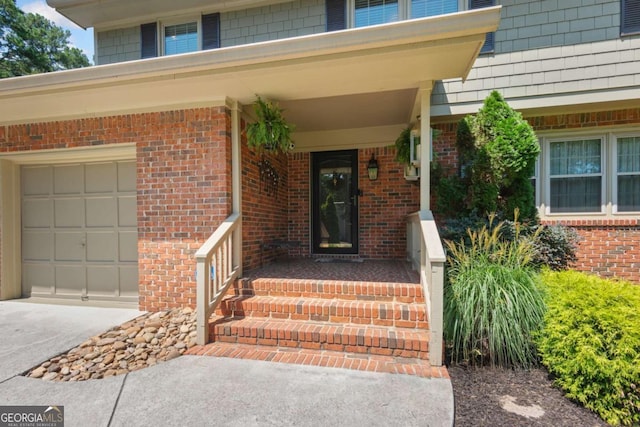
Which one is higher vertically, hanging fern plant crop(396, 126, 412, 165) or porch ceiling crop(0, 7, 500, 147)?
porch ceiling crop(0, 7, 500, 147)

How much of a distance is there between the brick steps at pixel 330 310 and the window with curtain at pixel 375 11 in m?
4.96

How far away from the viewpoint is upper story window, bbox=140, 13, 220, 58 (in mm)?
6160

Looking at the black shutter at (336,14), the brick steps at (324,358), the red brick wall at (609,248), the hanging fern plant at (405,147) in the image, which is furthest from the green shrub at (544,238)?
the black shutter at (336,14)

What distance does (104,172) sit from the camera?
4.58 m

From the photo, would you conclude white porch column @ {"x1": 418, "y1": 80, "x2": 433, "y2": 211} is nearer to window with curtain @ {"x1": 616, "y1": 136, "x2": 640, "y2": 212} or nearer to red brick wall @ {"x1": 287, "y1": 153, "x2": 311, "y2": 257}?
red brick wall @ {"x1": 287, "y1": 153, "x2": 311, "y2": 257}

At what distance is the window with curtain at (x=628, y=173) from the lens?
4.86m

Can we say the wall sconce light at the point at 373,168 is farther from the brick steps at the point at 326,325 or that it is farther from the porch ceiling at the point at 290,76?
the brick steps at the point at 326,325

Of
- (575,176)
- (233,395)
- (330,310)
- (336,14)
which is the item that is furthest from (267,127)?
(575,176)

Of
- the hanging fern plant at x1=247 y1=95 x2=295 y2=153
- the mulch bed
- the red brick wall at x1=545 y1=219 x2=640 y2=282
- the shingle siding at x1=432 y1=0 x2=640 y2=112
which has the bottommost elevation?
the mulch bed

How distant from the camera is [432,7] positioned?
527 cm

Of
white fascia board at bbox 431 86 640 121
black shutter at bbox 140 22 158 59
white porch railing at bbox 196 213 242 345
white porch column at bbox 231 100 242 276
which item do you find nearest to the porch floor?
white porch railing at bbox 196 213 242 345

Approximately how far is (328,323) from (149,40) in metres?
6.75

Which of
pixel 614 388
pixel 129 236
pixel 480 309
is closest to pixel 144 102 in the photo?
pixel 129 236

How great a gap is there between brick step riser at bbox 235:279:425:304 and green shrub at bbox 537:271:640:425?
120cm
